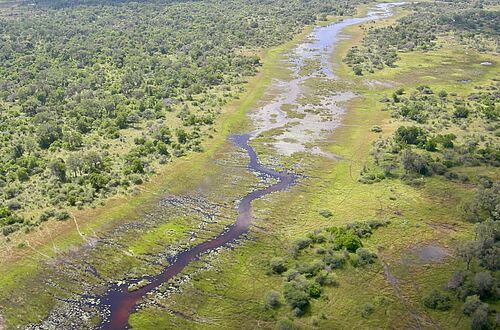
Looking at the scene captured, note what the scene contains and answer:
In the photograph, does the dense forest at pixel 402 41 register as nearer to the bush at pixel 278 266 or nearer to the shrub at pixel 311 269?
the shrub at pixel 311 269

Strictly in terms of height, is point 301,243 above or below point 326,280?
above

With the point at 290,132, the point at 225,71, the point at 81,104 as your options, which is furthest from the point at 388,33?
the point at 81,104

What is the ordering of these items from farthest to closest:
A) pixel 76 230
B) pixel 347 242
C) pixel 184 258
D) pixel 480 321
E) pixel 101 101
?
pixel 101 101
pixel 76 230
pixel 347 242
pixel 184 258
pixel 480 321

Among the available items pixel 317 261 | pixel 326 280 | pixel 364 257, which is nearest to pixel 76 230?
pixel 317 261

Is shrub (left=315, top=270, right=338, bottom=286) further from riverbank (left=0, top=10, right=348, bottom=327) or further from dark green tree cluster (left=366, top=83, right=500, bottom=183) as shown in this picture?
riverbank (left=0, top=10, right=348, bottom=327)

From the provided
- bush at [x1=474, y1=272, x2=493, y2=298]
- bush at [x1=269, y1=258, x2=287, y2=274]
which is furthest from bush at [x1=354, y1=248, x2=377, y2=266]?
bush at [x1=474, y1=272, x2=493, y2=298]

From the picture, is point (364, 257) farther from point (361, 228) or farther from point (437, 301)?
point (437, 301)
